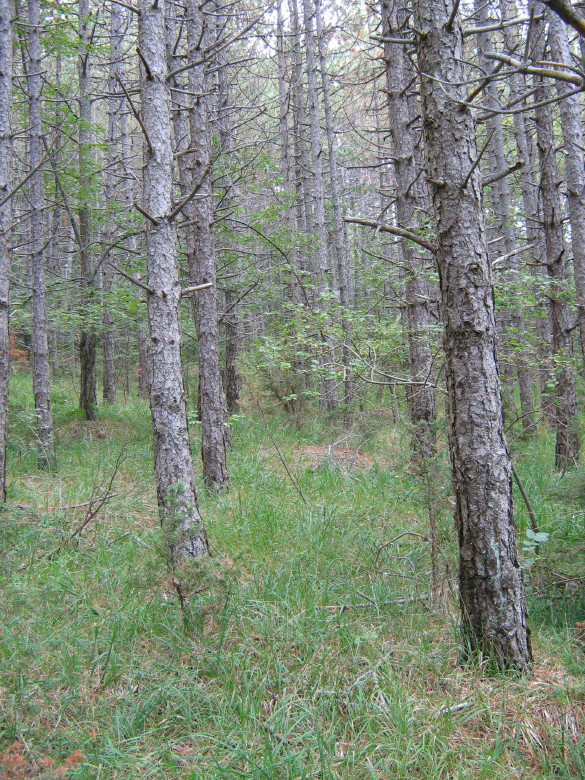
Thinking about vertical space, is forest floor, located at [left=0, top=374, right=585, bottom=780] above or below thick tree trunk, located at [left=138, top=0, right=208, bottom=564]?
below

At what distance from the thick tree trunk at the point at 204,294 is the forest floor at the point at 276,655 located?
148 centimetres

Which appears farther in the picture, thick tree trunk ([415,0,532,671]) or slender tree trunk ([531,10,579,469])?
slender tree trunk ([531,10,579,469])

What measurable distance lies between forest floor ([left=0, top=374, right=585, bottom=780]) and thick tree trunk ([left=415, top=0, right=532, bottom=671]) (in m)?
0.33

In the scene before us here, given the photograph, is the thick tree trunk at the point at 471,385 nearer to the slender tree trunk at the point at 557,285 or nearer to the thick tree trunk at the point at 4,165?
the thick tree trunk at the point at 4,165

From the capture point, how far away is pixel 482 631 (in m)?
3.16

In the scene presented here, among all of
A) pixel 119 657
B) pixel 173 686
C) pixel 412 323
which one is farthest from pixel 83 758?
pixel 412 323

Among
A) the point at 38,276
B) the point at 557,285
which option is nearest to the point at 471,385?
the point at 557,285

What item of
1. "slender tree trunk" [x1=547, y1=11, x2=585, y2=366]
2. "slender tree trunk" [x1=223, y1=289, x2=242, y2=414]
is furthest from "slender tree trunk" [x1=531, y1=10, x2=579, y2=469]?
"slender tree trunk" [x1=223, y1=289, x2=242, y2=414]

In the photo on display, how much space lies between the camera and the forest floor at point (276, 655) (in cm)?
264

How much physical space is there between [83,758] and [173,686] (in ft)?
2.05

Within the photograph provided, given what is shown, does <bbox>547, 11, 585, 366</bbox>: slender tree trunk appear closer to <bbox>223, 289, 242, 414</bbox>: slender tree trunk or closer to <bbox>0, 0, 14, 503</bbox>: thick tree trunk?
<bbox>0, 0, 14, 503</bbox>: thick tree trunk

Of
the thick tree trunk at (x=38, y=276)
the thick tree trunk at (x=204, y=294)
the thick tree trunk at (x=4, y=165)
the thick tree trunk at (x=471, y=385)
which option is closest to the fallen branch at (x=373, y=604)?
the thick tree trunk at (x=471, y=385)

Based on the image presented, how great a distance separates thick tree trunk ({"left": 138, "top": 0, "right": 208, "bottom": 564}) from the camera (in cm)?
460

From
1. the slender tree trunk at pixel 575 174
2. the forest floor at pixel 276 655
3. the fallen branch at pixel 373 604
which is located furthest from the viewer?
the slender tree trunk at pixel 575 174
